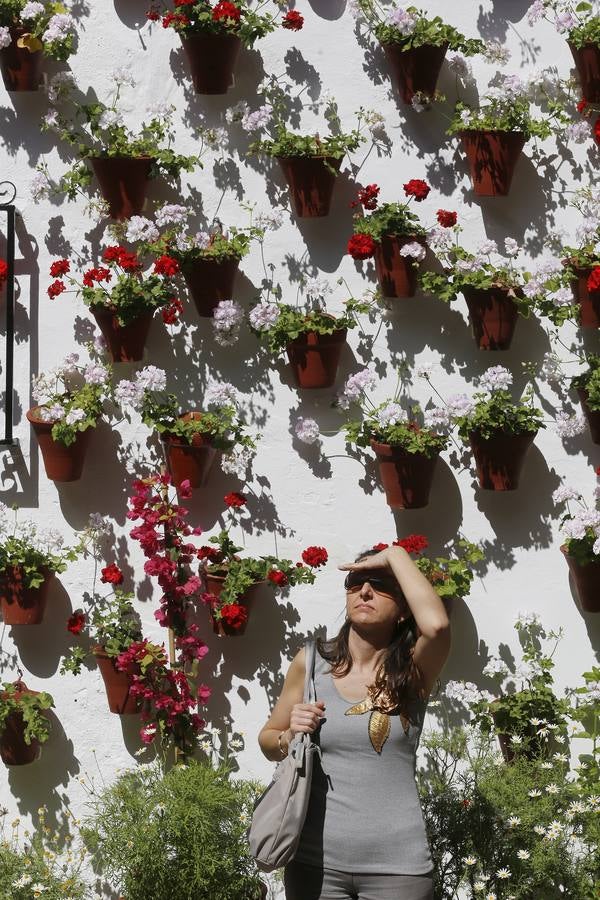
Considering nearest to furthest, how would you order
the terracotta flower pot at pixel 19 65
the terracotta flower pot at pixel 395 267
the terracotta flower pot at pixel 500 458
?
the terracotta flower pot at pixel 500 458 → the terracotta flower pot at pixel 395 267 → the terracotta flower pot at pixel 19 65

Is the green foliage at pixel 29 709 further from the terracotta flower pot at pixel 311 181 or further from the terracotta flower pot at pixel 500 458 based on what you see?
the terracotta flower pot at pixel 311 181

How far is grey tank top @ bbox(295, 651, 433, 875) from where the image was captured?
129 inches

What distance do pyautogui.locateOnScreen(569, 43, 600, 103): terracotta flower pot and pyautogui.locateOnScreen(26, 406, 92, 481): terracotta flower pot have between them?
7.80 ft

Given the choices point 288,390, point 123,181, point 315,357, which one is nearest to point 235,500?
point 288,390

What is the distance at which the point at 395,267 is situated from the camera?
4730 millimetres

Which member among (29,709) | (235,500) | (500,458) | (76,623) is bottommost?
(29,709)

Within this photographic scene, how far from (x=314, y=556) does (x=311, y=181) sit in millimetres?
1471

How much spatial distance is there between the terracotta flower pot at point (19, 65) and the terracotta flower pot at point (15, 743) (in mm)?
2450

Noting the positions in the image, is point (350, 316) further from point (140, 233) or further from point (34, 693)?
point (34, 693)

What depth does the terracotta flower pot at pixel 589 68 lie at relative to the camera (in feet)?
15.2

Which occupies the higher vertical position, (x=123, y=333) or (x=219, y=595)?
(x=123, y=333)

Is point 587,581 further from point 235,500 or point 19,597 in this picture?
point 19,597

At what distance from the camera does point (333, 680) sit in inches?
138

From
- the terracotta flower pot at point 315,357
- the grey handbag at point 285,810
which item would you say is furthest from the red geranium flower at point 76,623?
the grey handbag at point 285,810
